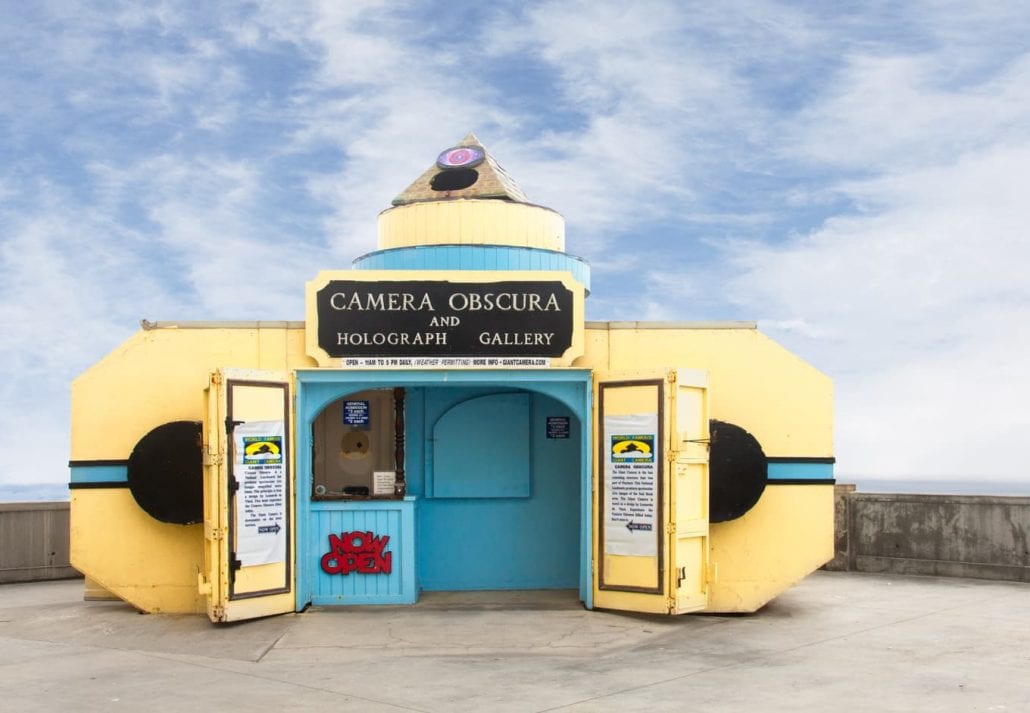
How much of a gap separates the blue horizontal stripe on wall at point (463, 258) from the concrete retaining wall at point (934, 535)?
6.45 metres

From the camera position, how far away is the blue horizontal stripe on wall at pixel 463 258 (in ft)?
50.8

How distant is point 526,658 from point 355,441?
4752mm

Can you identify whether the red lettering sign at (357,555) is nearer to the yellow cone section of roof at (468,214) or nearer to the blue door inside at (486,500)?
the blue door inside at (486,500)

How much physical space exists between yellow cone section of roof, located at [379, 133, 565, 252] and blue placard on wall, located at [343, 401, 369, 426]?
321 cm

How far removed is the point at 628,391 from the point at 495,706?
497cm

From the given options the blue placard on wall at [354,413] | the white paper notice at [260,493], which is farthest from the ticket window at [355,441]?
the white paper notice at [260,493]

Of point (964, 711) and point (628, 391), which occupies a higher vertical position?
point (628, 391)

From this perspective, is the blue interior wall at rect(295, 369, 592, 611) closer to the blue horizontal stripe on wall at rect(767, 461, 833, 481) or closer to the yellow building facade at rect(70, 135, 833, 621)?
the yellow building facade at rect(70, 135, 833, 621)

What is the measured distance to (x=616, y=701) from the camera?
8312 mm

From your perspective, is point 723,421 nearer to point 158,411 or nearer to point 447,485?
point 447,485

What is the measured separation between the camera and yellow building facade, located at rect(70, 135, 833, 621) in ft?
39.3

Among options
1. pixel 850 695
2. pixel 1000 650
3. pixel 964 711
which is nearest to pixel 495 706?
pixel 850 695

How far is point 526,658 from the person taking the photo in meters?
10.1

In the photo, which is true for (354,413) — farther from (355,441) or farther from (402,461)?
(402,461)
